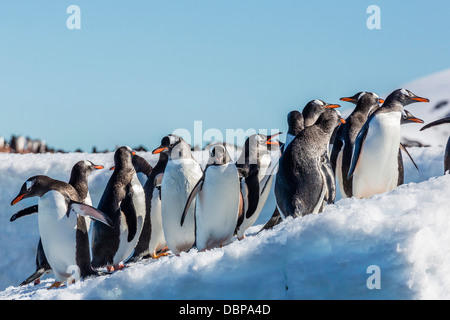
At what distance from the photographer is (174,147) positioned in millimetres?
6973

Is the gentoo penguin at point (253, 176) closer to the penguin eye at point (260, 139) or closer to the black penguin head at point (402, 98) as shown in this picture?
the penguin eye at point (260, 139)

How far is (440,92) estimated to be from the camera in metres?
66.8

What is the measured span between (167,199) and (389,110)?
7.35 feet

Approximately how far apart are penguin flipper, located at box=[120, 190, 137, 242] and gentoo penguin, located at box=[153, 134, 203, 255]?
35cm

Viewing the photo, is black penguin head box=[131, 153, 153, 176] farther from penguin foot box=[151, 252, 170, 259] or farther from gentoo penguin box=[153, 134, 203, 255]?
gentoo penguin box=[153, 134, 203, 255]

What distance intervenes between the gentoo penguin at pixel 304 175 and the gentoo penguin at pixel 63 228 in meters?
1.45

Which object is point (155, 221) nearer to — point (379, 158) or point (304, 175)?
point (304, 175)

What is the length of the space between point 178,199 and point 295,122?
137 cm

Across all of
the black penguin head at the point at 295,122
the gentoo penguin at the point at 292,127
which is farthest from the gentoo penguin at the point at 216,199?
the black penguin head at the point at 295,122

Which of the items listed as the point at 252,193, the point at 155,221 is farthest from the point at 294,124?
the point at 155,221

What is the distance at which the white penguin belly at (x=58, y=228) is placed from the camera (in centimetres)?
629

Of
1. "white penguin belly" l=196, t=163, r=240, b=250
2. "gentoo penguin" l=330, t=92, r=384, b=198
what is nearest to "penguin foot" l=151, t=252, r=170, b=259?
"white penguin belly" l=196, t=163, r=240, b=250
